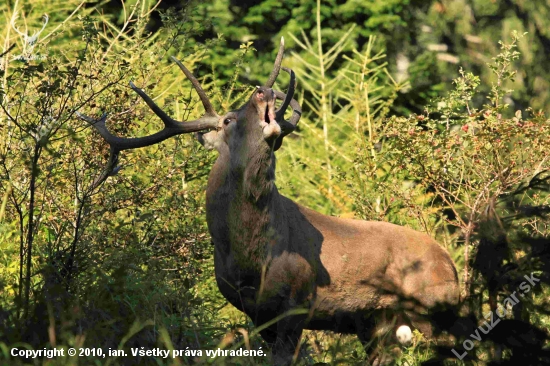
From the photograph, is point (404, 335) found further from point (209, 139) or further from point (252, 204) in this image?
point (209, 139)

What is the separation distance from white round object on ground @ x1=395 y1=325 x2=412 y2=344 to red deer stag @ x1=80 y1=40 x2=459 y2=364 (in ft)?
0.07

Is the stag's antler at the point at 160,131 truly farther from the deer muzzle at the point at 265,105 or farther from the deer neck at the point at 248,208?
the deer muzzle at the point at 265,105

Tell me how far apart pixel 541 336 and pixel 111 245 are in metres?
4.15

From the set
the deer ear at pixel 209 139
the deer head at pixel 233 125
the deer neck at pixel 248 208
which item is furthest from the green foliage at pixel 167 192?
the deer ear at pixel 209 139

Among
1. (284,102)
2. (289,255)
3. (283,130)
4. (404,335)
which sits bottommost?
(404,335)

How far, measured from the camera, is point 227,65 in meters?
18.1

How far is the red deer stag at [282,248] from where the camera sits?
736 centimetres

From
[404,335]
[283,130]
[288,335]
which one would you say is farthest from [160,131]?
[404,335]

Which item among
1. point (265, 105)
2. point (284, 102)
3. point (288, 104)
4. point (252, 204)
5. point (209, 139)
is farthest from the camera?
point (209, 139)

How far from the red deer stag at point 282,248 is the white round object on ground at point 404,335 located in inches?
0.8

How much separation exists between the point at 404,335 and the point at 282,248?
1.33 metres

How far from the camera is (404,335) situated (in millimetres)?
8109

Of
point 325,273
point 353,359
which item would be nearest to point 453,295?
point 325,273

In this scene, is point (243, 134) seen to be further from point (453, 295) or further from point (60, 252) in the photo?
point (453, 295)
